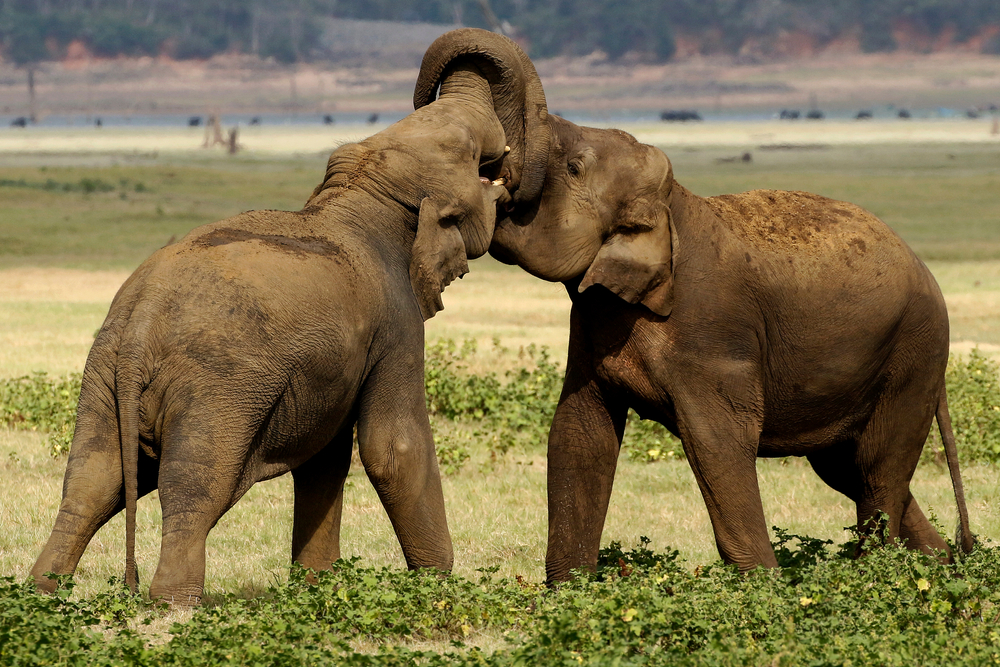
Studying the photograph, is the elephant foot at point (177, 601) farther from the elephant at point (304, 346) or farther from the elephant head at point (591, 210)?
the elephant head at point (591, 210)

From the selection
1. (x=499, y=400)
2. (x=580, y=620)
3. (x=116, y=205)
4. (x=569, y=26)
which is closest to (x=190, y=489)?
(x=580, y=620)

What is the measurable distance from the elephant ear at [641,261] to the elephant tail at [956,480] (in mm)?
1717

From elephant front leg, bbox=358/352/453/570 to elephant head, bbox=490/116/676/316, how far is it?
0.73 meters

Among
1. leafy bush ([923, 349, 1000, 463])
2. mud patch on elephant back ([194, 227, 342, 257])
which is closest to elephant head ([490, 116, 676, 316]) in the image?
mud patch on elephant back ([194, 227, 342, 257])

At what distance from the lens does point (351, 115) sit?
509 ft

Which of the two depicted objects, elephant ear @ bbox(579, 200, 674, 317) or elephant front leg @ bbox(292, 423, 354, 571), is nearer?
elephant ear @ bbox(579, 200, 674, 317)

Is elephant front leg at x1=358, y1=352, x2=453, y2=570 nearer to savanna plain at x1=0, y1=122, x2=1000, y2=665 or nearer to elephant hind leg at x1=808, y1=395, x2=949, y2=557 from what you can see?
savanna plain at x1=0, y1=122, x2=1000, y2=665

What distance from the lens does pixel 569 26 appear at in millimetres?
157875

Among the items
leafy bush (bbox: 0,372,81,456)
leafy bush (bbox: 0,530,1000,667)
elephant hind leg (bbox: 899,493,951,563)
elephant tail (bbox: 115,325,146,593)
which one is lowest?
leafy bush (bbox: 0,372,81,456)

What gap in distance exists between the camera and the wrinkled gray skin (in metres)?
6.58

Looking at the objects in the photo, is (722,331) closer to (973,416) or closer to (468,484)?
(468,484)

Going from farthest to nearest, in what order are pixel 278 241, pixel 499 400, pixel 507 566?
pixel 499 400 < pixel 507 566 < pixel 278 241

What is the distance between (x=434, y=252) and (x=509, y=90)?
824 mm

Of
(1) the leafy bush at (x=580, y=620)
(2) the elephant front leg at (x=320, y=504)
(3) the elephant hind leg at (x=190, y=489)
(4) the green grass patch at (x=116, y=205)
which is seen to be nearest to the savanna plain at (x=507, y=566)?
(1) the leafy bush at (x=580, y=620)
